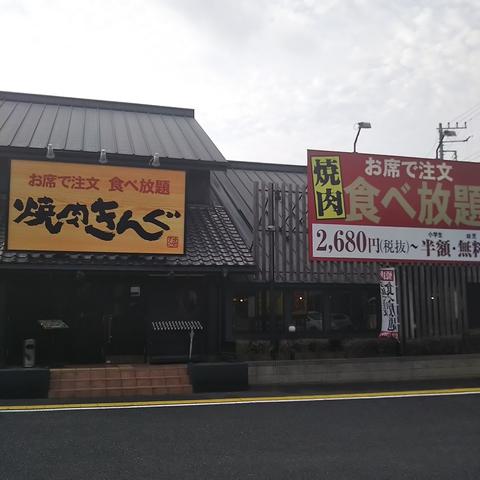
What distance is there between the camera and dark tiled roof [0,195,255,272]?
13055mm

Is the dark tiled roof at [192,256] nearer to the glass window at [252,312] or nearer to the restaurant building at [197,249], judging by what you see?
the restaurant building at [197,249]

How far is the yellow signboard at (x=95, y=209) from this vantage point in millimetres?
13039

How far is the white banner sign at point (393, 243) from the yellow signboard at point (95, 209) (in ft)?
13.5

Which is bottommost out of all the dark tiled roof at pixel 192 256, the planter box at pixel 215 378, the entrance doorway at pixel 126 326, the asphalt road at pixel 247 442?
the asphalt road at pixel 247 442

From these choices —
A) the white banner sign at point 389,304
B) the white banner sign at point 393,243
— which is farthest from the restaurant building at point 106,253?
the white banner sign at point 389,304

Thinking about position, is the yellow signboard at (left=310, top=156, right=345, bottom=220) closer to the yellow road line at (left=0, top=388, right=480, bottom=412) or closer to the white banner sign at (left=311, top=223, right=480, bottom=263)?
the white banner sign at (left=311, top=223, right=480, bottom=263)

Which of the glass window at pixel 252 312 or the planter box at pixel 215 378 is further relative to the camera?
the glass window at pixel 252 312

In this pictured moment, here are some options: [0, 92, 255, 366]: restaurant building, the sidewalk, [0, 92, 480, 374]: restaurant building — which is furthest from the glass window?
the sidewalk

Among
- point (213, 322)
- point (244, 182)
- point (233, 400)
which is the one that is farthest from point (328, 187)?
point (233, 400)

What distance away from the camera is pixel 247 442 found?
7.64m

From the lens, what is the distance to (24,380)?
10.8 meters

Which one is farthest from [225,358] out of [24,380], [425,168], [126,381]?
[425,168]

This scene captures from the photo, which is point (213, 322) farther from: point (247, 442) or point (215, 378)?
point (247, 442)

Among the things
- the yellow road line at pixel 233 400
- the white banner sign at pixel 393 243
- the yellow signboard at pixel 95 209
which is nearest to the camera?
the yellow road line at pixel 233 400
